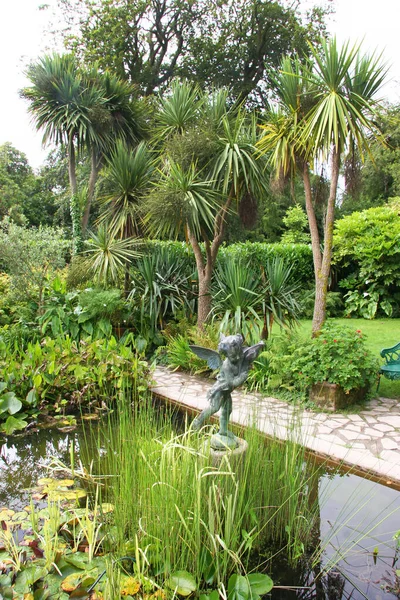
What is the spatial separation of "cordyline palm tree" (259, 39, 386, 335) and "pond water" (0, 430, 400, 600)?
2479 mm

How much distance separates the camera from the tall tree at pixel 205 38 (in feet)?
52.5

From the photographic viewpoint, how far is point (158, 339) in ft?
22.3

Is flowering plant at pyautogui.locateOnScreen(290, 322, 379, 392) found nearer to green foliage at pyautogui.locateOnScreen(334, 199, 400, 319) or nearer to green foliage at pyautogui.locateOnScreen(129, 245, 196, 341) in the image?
green foliage at pyautogui.locateOnScreen(129, 245, 196, 341)

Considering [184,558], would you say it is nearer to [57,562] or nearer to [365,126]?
[57,562]

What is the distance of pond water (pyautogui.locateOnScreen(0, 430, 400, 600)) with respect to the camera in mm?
2076

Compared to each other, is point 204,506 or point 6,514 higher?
point 204,506

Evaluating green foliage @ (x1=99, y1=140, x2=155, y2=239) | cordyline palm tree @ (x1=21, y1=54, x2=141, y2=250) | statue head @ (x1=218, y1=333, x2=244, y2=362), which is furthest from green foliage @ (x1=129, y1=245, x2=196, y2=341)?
statue head @ (x1=218, y1=333, x2=244, y2=362)

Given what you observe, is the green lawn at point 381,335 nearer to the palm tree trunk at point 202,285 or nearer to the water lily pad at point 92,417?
the palm tree trunk at point 202,285

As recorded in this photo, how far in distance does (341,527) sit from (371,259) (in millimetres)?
8018

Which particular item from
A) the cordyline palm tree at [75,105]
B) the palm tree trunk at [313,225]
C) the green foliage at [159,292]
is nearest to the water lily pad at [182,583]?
the palm tree trunk at [313,225]

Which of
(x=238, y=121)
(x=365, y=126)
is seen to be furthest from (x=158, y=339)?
(x=365, y=126)

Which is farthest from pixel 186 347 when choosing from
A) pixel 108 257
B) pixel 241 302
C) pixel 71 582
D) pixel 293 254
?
pixel 293 254

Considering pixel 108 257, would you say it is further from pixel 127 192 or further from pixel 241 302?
pixel 241 302

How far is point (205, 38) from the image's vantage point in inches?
679
